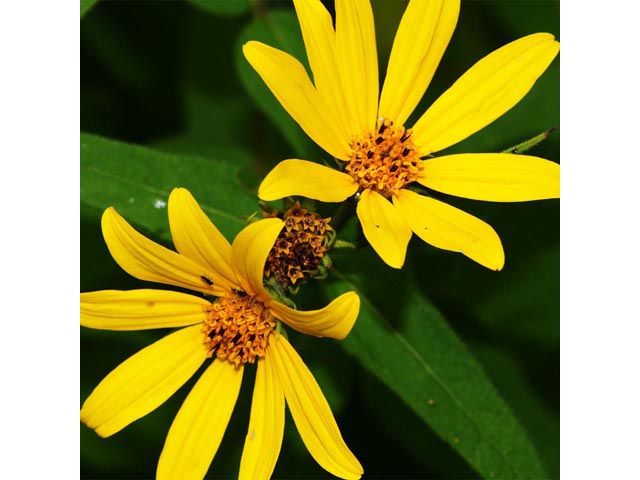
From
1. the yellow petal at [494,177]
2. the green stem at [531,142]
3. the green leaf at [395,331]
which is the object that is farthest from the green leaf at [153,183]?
the green stem at [531,142]

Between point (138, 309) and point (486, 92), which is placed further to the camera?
point (486, 92)

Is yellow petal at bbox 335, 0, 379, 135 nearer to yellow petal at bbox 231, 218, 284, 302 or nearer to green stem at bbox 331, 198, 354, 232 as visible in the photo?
green stem at bbox 331, 198, 354, 232

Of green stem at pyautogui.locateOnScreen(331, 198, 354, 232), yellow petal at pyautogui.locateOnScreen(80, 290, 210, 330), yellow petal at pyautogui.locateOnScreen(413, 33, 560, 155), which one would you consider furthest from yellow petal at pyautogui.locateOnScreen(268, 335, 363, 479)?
yellow petal at pyautogui.locateOnScreen(413, 33, 560, 155)

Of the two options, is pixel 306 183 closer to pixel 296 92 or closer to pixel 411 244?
pixel 296 92

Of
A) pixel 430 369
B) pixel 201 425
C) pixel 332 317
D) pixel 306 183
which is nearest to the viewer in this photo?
pixel 332 317

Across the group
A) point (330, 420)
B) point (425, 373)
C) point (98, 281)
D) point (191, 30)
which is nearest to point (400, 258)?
point (330, 420)

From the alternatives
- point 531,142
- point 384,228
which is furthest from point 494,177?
point 384,228

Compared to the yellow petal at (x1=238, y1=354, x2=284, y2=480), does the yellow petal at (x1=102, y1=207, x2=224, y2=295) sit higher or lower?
higher
